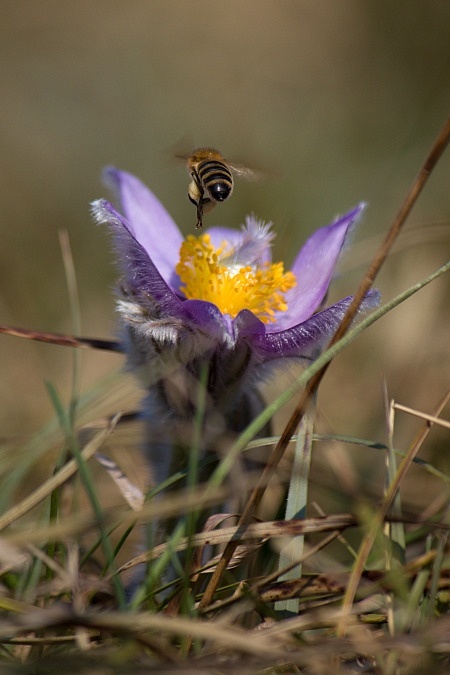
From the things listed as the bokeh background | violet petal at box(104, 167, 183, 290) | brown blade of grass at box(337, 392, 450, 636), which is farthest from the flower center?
the bokeh background

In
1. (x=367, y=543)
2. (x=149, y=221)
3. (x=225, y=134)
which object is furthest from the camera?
(x=225, y=134)

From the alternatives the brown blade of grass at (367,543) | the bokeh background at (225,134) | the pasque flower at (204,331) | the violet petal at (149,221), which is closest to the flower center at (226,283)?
the pasque flower at (204,331)

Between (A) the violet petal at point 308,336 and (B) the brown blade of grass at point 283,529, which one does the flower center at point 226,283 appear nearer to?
(A) the violet petal at point 308,336

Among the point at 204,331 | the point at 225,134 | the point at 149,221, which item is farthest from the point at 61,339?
the point at 225,134

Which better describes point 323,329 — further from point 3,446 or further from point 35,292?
point 35,292

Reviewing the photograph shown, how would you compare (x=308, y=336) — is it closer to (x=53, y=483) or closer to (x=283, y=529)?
(x=283, y=529)

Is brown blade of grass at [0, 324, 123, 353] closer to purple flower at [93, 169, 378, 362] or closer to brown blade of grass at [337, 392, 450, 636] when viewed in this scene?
purple flower at [93, 169, 378, 362]
